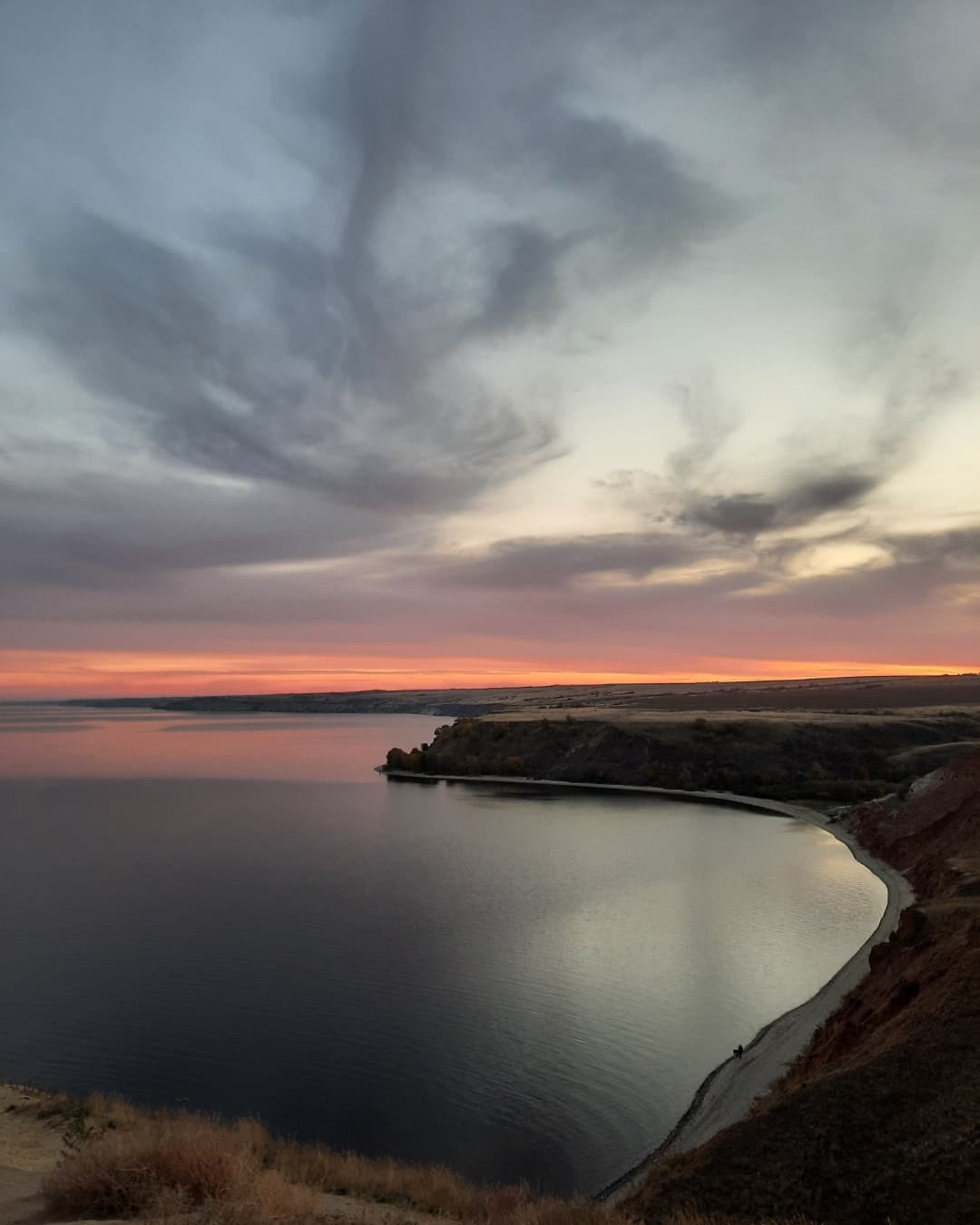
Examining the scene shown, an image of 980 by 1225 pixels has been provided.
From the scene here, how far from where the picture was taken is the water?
597 inches

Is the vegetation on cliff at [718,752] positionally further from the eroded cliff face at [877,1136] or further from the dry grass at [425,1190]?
the dry grass at [425,1190]

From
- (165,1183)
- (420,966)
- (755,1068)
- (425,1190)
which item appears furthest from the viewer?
(420,966)

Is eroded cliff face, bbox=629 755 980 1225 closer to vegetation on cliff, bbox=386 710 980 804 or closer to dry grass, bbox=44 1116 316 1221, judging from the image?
dry grass, bbox=44 1116 316 1221

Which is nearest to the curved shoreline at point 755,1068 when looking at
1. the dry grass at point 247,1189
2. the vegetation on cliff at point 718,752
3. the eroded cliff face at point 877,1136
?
the eroded cliff face at point 877,1136

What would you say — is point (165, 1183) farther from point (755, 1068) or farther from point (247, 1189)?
point (755, 1068)

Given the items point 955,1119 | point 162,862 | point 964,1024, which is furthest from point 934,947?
point 162,862

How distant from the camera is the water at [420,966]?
15164 millimetres

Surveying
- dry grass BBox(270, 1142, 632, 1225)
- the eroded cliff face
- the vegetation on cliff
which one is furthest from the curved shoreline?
the vegetation on cliff

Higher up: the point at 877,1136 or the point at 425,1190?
the point at 877,1136

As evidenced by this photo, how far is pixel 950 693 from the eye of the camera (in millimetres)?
152750

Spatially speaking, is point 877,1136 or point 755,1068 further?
point 755,1068

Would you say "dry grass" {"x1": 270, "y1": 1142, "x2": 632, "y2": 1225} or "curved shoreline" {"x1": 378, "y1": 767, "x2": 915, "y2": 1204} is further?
"curved shoreline" {"x1": 378, "y1": 767, "x2": 915, "y2": 1204}

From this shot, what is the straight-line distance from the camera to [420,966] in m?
22.9

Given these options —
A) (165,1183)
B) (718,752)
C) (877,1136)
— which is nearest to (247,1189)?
(165,1183)
